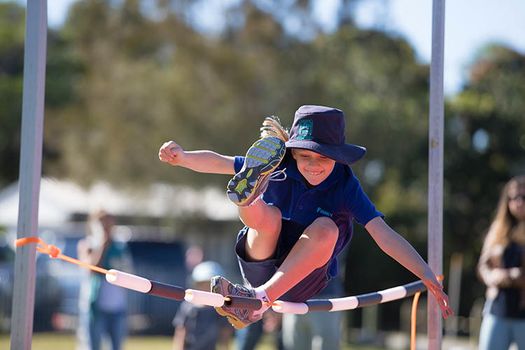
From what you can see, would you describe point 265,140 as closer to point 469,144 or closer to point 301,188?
point 301,188

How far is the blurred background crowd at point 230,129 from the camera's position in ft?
52.5

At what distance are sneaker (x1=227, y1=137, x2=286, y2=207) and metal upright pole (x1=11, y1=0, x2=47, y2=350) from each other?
3.07 ft

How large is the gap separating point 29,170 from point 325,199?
139 cm

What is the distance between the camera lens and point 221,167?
3.92 metres

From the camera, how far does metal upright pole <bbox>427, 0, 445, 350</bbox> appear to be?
4430mm

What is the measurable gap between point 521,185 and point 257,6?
39.6ft

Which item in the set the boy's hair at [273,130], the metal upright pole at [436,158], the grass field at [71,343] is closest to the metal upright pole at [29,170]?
the boy's hair at [273,130]

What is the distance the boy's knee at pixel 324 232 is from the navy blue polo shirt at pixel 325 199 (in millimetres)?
141

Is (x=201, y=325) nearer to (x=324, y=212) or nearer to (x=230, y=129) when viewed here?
(x=324, y=212)

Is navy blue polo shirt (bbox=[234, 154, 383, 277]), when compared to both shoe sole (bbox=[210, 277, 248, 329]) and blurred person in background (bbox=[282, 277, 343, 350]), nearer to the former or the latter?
shoe sole (bbox=[210, 277, 248, 329])

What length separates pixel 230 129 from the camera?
53.0 feet

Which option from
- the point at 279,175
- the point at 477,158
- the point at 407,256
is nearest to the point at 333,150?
the point at 279,175

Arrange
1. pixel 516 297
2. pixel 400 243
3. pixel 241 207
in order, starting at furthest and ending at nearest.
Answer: pixel 516 297
pixel 400 243
pixel 241 207

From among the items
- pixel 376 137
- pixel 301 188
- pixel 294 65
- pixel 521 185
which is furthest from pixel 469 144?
pixel 301 188
